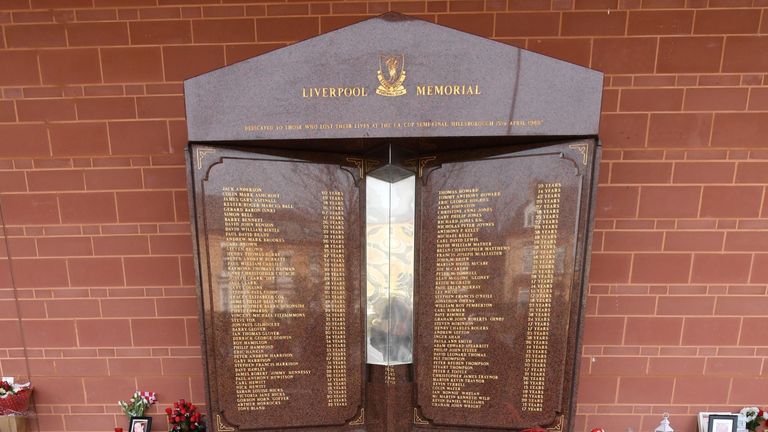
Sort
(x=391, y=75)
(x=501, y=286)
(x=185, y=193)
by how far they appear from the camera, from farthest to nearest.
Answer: (x=185, y=193), (x=501, y=286), (x=391, y=75)

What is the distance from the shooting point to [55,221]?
7.66 feet

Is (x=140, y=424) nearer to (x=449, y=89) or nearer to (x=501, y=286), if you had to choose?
(x=501, y=286)

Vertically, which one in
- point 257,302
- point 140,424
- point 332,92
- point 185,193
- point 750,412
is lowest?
point 140,424

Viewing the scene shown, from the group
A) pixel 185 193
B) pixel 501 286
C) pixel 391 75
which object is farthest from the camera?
pixel 185 193

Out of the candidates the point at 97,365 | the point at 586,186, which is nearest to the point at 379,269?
the point at 586,186

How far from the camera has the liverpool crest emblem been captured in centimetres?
162

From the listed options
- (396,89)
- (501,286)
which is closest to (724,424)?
(501,286)

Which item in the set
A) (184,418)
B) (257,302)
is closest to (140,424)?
(184,418)

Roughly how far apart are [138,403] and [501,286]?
80.1 inches

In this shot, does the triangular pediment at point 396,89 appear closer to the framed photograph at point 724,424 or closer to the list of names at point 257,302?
the list of names at point 257,302

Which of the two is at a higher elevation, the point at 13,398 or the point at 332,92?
the point at 332,92

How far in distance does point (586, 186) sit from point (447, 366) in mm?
983

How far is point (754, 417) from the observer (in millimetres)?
2420

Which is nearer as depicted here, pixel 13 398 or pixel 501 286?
pixel 501 286
